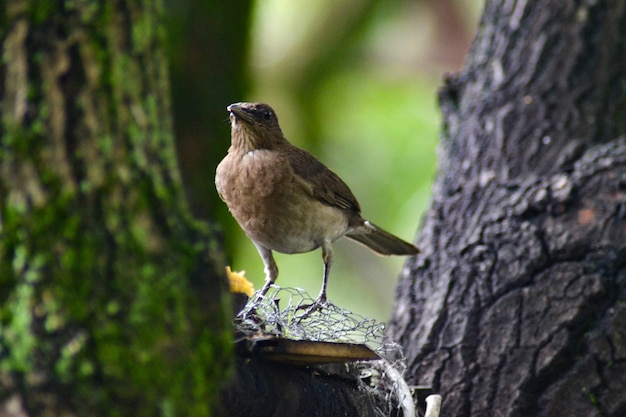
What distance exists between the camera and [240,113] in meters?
4.42

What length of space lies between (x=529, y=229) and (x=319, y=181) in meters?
1.16

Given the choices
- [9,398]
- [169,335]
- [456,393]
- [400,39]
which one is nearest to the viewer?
[9,398]

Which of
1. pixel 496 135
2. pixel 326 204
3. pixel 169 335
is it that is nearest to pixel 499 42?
pixel 496 135

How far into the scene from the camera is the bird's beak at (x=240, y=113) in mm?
4398

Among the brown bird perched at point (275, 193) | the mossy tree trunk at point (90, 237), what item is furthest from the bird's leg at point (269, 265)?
the mossy tree trunk at point (90, 237)

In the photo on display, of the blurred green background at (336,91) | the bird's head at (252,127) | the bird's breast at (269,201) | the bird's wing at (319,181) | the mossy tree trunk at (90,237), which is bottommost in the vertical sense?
the mossy tree trunk at (90,237)

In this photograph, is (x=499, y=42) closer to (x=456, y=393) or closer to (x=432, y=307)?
(x=432, y=307)

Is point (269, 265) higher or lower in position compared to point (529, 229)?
lower

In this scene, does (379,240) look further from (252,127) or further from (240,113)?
(240,113)

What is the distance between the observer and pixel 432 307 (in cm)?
423

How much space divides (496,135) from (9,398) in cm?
368

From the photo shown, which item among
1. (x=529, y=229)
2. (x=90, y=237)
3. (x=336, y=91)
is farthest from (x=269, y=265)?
(x=336, y=91)

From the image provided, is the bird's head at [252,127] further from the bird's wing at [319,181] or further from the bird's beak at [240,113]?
the bird's wing at [319,181]

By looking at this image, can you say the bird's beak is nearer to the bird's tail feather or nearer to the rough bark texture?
the bird's tail feather
